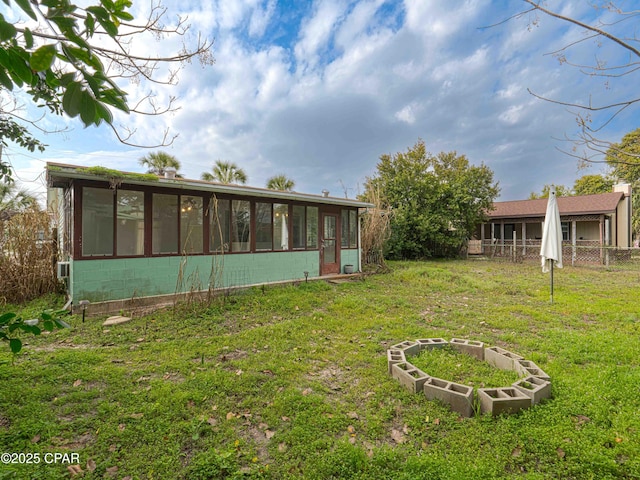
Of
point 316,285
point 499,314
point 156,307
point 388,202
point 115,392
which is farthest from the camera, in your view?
point 388,202

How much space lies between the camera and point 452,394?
8.48 ft

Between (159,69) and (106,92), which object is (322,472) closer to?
(106,92)

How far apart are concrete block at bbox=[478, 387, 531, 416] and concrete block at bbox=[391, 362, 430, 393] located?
0.51 m

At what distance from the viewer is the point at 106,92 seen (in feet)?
2.86

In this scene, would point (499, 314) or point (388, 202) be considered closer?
point (499, 314)

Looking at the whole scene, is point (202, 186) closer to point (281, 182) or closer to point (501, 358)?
point (501, 358)

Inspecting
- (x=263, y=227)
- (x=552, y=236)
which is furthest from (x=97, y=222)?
(x=552, y=236)

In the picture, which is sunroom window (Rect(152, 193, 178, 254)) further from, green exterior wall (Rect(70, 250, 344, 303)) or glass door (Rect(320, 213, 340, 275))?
glass door (Rect(320, 213, 340, 275))

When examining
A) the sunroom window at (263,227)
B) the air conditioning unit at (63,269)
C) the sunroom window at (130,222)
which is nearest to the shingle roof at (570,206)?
the sunroom window at (263,227)

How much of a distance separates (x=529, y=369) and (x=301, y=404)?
2.41 metres

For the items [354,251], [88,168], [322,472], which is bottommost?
[322,472]

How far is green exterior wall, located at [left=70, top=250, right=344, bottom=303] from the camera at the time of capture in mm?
5609

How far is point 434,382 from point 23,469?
125 inches

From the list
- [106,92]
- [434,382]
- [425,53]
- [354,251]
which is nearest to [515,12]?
[106,92]
